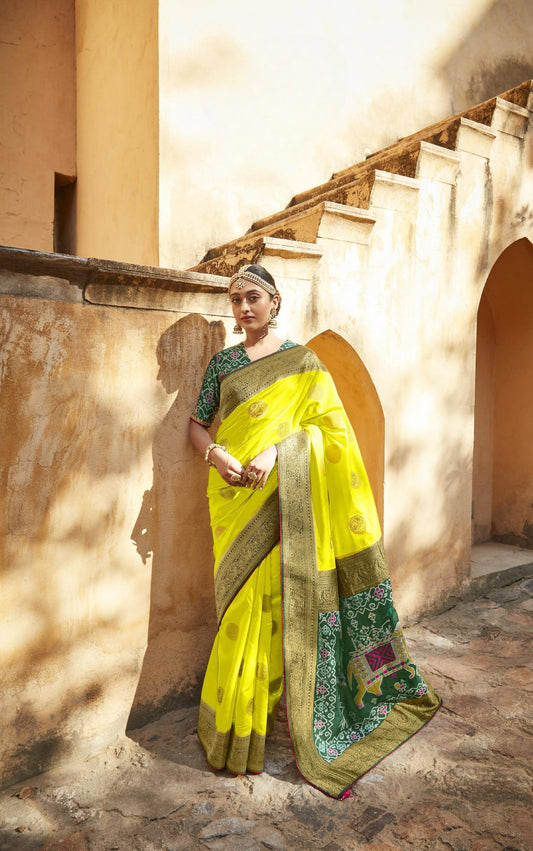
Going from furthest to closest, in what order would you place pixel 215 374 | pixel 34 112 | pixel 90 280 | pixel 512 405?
pixel 34 112, pixel 512 405, pixel 215 374, pixel 90 280

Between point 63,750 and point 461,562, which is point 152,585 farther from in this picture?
point 461,562

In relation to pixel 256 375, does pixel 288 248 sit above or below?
above

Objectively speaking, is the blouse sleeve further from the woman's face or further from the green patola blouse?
the woman's face

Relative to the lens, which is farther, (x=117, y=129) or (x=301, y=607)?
(x=117, y=129)

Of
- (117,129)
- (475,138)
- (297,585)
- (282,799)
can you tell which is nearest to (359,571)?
(297,585)

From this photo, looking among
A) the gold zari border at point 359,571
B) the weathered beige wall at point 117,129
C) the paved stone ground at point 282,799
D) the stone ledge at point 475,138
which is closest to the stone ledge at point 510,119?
the stone ledge at point 475,138

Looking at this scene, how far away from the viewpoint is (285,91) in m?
4.87

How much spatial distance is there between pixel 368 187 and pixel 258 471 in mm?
2040

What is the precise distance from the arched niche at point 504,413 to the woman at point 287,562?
3277mm

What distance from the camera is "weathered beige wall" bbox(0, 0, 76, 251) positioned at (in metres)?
5.90

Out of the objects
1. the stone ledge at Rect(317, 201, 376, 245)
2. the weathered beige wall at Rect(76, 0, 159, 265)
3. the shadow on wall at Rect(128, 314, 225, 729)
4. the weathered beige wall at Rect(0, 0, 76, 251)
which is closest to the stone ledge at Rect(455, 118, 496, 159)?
the stone ledge at Rect(317, 201, 376, 245)

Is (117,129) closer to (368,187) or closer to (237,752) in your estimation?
(368,187)

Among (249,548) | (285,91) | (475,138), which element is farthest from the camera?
(285,91)

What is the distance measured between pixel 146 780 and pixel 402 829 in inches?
40.1
